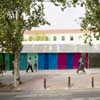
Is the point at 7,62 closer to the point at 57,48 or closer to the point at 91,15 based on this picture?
the point at 57,48

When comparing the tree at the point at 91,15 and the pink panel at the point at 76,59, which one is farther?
the pink panel at the point at 76,59

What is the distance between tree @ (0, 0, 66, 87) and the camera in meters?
28.0

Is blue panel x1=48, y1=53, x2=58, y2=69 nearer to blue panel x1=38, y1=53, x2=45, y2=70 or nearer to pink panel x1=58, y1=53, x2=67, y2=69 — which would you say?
pink panel x1=58, y1=53, x2=67, y2=69

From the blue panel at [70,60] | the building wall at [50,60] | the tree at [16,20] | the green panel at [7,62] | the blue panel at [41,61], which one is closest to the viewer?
the tree at [16,20]

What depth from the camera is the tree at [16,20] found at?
2802 cm

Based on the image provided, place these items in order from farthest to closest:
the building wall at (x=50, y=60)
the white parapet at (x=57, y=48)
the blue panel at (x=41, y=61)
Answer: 1. the white parapet at (x=57, y=48)
2. the blue panel at (x=41, y=61)
3. the building wall at (x=50, y=60)

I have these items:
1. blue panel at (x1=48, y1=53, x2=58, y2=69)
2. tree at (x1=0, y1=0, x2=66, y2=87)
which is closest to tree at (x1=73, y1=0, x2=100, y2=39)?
tree at (x1=0, y1=0, x2=66, y2=87)

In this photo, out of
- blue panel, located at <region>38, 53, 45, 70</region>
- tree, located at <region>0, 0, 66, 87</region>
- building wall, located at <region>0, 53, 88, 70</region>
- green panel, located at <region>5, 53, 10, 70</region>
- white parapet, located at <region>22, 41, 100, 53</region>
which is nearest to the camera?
tree, located at <region>0, 0, 66, 87</region>

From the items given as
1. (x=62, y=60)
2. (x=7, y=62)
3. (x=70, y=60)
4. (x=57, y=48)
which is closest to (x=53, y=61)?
(x=62, y=60)

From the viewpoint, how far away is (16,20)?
2884 cm

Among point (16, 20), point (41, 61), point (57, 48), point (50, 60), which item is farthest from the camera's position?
point (57, 48)

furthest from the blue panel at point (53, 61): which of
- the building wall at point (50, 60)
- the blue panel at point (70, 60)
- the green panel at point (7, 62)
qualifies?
the green panel at point (7, 62)

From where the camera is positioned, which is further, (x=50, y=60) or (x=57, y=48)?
(x=57, y=48)

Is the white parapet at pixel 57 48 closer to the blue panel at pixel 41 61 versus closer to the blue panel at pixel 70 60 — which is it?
the blue panel at pixel 41 61
